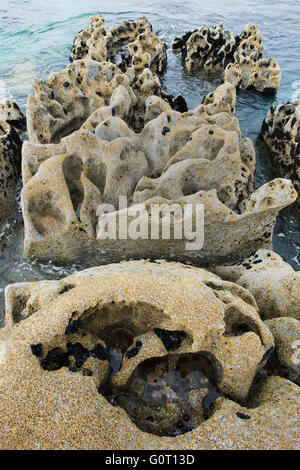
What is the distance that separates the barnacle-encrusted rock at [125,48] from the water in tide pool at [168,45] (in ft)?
3.57

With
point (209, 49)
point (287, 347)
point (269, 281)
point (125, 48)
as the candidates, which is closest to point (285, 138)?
point (269, 281)

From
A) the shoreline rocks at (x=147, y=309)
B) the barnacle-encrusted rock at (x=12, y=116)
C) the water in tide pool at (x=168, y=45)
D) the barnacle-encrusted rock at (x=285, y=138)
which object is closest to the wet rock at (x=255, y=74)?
the water in tide pool at (x=168, y=45)

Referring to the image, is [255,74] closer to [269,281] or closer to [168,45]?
[168,45]

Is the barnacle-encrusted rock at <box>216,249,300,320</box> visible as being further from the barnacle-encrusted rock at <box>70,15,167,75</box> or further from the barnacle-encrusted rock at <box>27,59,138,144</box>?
the barnacle-encrusted rock at <box>70,15,167,75</box>

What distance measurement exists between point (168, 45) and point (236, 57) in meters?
5.33

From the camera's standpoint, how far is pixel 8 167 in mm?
7418

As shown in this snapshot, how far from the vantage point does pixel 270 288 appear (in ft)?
15.4

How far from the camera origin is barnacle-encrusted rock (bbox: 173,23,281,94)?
1262cm

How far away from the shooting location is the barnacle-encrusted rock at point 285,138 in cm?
820

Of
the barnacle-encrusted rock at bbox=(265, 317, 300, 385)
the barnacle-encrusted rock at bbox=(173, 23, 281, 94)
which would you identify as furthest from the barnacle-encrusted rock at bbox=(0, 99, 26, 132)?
the barnacle-encrusted rock at bbox=(265, 317, 300, 385)

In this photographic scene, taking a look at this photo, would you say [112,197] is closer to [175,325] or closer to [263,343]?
[175,325]

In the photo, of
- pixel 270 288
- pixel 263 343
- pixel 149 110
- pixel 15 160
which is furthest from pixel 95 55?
A: pixel 263 343

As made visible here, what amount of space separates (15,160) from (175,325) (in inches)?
246

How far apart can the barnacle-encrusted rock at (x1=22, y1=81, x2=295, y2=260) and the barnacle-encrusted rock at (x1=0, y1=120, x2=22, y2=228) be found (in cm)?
139
